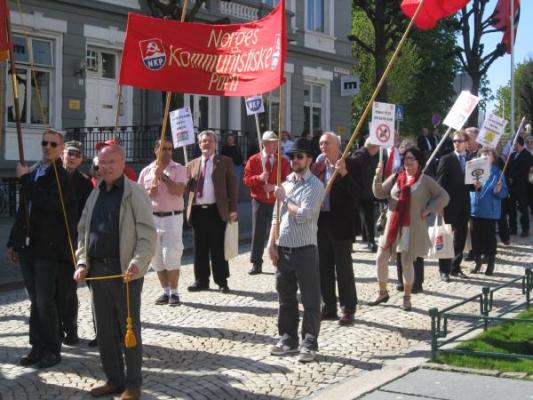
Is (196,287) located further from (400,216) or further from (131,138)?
(131,138)

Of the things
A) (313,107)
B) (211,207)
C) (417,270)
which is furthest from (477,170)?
(313,107)

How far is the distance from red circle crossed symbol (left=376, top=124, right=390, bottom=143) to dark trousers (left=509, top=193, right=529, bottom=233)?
7007 mm

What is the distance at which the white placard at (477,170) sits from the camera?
11.5 m

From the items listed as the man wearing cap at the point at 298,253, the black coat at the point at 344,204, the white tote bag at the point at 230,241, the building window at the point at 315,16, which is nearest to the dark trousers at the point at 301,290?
the man wearing cap at the point at 298,253

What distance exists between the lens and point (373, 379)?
6242 mm

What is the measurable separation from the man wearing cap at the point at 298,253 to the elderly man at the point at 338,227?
3.71 feet

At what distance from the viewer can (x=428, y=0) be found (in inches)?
360

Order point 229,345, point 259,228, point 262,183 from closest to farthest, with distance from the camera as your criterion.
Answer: point 229,345 < point 262,183 < point 259,228

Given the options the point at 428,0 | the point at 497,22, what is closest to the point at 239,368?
the point at 428,0

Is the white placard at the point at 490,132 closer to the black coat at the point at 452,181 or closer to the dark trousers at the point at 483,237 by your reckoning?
the black coat at the point at 452,181

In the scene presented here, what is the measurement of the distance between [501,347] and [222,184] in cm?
420

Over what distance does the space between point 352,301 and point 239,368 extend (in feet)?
6.32

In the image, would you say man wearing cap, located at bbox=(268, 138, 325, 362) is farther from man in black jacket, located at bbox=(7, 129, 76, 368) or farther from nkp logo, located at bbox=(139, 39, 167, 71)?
nkp logo, located at bbox=(139, 39, 167, 71)

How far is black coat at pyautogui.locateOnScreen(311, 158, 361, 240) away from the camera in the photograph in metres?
8.19
